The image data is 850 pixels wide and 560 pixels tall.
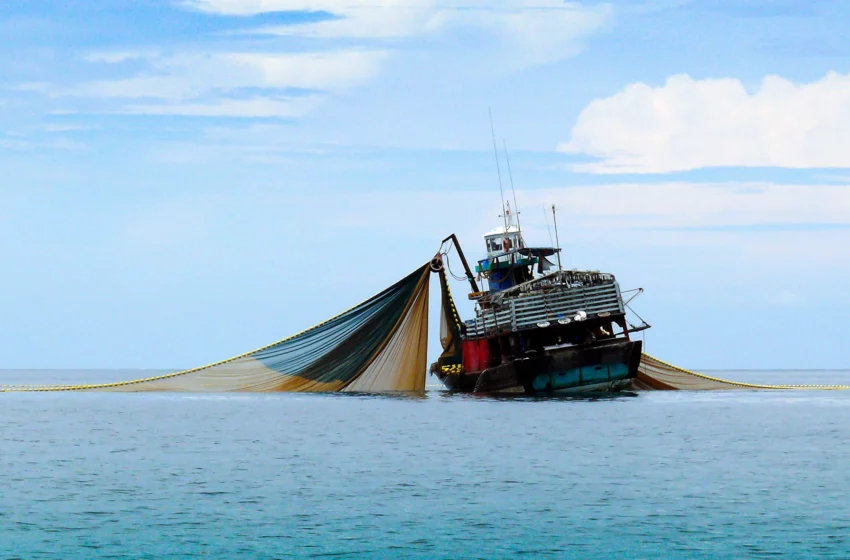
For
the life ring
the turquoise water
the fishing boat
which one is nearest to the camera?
the turquoise water

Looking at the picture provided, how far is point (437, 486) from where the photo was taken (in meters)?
36.8

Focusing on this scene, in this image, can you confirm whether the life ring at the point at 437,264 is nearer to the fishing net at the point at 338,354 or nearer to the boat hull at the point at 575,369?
the fishing net at the point at 338,354

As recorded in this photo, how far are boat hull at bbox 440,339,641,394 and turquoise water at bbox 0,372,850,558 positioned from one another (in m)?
1.82

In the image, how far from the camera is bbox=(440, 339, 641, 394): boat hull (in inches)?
2514

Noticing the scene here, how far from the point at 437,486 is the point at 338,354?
3063 cm

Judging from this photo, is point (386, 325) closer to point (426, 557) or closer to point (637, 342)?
point (637, 342)

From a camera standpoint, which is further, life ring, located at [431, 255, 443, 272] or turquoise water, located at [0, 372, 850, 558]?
life ring, located at [431, 255, 443, 272]

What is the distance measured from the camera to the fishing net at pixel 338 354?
65.6 meters

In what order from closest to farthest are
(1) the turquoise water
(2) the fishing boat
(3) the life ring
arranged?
(1) the turquoise water
(2) the fishing boat
(3) the life ring

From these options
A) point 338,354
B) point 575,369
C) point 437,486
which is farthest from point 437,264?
point 437,486

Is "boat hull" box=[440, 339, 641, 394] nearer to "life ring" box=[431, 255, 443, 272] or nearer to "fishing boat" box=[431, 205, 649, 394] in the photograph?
"fishing boat" box=[431, 205, 649, 394]

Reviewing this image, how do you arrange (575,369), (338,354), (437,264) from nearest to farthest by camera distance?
(575,369) < (338,354) < (437,264)

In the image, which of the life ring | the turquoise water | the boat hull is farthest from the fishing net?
the boat hull

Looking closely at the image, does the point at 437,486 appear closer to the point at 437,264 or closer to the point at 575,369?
the point at 575,369
